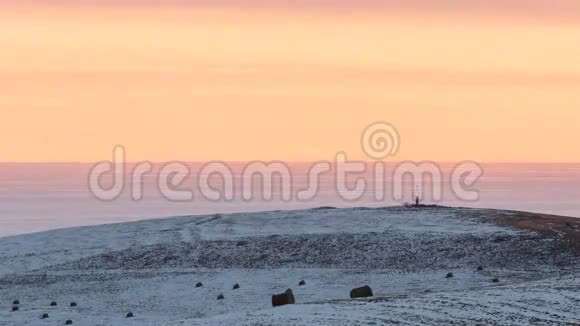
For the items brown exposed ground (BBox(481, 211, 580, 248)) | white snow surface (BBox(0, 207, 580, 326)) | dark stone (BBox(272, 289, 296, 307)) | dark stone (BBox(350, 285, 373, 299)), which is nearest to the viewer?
white snow surface (BBox(0, 207, 580, 326))

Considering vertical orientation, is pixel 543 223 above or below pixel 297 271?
above

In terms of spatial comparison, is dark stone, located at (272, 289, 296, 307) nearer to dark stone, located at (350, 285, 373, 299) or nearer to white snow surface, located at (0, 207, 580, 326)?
white snow surface, located at (0, 207, 580, 326)

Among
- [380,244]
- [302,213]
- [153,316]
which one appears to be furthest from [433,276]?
[302,213]

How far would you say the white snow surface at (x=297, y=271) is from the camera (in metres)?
47.1

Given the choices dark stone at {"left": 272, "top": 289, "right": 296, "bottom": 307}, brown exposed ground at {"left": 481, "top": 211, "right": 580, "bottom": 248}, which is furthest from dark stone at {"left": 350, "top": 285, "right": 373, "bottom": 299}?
brown exposed ground at {"left": 481, "top": 211, "right": 580, "bottom": 248}

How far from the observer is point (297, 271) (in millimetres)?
62656

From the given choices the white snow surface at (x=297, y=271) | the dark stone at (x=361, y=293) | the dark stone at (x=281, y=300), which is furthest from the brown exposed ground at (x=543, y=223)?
the dark stone at (x=281, y=300)

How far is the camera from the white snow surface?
47094 millimetres

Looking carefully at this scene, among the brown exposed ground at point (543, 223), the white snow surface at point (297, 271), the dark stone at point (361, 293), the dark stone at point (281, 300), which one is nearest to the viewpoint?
the white snow surface at point (297, 271)

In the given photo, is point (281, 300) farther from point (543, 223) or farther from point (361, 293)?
point (543, 223)

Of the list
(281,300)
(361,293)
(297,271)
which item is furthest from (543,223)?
(281,300)

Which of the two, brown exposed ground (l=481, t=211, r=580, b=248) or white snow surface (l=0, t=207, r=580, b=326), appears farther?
brown exposed ground (l=481, t=211, r=580, b=248)

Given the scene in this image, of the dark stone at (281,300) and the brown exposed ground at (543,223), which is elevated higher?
the brown exposed ground at (543,223)

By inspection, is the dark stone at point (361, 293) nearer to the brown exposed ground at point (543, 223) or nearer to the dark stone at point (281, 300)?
the dark stone at point (281, 300)
